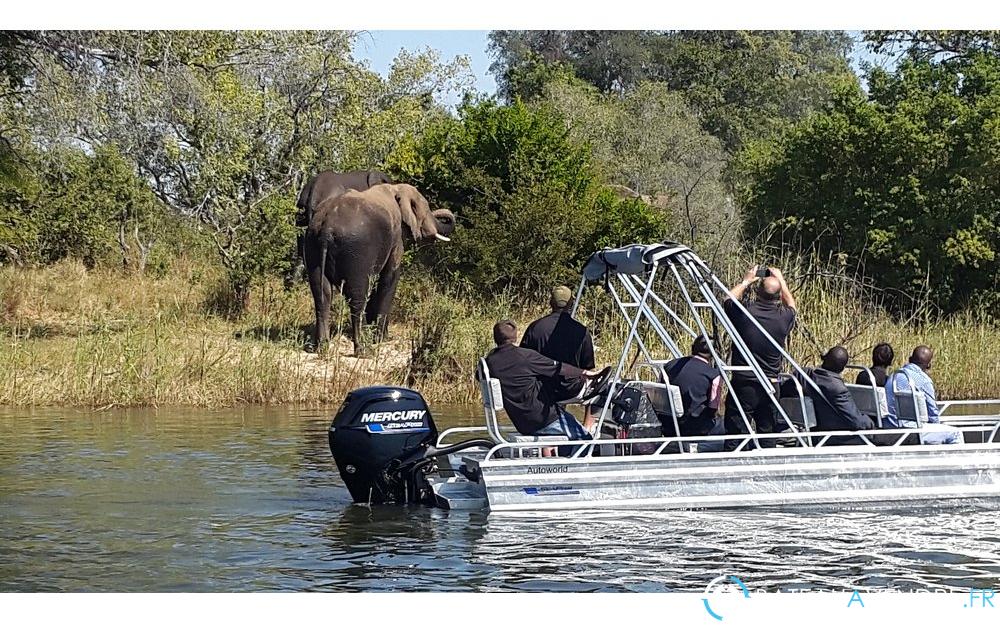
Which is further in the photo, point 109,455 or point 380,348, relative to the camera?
point 380,348

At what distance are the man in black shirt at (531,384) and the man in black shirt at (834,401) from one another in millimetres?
2030

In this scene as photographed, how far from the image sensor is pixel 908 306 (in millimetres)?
28859

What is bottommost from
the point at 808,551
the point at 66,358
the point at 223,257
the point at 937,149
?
the point at 808,551

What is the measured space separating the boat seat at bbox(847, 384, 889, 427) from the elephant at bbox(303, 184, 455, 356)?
37.5ft

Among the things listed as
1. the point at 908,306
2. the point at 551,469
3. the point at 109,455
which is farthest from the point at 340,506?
the point at 908,306

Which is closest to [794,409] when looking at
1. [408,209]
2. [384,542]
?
[384,542]

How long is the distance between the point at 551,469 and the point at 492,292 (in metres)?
15.0

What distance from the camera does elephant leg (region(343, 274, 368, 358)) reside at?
957 inches

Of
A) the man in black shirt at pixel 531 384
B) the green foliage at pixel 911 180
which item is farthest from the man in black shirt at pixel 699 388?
the green foliage at pixel 911 180

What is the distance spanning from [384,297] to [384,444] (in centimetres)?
1331

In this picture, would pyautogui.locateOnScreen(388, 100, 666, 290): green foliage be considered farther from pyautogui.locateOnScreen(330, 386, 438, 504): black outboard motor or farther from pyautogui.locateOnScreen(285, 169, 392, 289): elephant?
pyautogui.locateOnScreen(330, 386, 438, 504): black outboard motor

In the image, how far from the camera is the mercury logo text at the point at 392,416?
41.8 feet

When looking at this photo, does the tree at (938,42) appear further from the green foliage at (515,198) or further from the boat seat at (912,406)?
the boat seat at (912,406)
